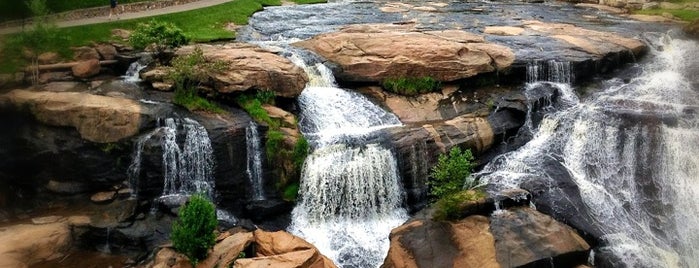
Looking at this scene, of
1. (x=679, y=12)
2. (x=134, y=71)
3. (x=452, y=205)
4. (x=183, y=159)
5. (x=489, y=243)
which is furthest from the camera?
(x=679, y=12)

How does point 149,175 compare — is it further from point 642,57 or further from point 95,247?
point 642,57

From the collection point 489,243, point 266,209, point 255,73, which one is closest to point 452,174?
point 489,243

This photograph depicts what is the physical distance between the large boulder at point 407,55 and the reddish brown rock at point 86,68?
37.7 ft

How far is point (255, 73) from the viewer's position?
2575 cm

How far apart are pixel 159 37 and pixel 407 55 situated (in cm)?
1315

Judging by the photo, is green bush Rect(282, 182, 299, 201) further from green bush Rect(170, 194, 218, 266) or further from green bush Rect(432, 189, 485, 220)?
green bush Rect(432, 189, 485, 220)

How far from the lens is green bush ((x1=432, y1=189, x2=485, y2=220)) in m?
20.3

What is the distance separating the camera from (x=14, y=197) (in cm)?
2228

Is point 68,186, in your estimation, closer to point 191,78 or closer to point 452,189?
point 191,78

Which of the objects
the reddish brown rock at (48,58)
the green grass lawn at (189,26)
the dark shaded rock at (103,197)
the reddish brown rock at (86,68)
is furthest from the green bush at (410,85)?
the reddish brown rock at (48,58)

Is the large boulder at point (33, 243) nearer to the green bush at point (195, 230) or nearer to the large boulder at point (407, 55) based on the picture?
the green bush at point (195, 230)

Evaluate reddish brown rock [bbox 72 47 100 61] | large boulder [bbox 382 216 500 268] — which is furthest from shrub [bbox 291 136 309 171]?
reddish brown rock [bbox 72 47 100 61]

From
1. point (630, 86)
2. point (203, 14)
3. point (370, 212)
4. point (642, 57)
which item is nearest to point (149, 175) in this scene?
point (370, 212)

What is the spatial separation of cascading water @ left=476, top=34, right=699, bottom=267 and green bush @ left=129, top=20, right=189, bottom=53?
16.7 m
